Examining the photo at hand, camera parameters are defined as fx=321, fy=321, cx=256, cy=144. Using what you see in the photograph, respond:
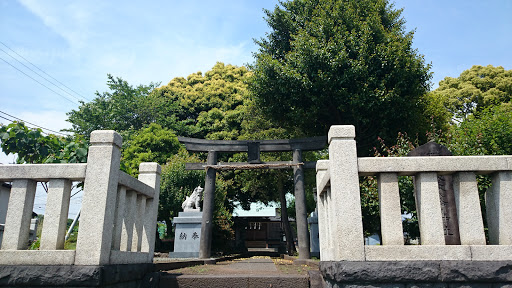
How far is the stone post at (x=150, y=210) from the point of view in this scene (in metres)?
5.09

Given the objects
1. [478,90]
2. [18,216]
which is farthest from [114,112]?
[478,90]

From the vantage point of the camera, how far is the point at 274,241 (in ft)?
95.6

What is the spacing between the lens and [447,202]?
4.00m

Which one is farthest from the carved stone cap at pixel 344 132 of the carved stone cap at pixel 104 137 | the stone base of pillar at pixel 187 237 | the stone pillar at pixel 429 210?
the stone base of pillar at pixel 187 237

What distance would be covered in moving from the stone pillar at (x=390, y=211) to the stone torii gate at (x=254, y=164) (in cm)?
689

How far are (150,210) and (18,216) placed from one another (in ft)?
6.04

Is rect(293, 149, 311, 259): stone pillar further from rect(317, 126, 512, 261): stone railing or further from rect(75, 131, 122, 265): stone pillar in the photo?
rect(75, 131, 122, 265): stone pillar

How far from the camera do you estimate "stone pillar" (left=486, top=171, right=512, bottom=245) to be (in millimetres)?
3580

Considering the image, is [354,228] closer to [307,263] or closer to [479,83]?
[307,263]

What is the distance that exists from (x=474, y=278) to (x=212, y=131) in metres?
20.8

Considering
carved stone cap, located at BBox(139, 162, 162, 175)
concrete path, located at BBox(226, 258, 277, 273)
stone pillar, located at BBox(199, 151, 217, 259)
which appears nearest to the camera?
carved stone cap, located at BBox(139, 162, 162, 175)

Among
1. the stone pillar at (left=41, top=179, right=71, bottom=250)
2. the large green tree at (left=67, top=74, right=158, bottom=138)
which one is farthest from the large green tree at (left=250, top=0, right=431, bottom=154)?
the large green tree at (left=67, top=74, right=158, bottom=138)

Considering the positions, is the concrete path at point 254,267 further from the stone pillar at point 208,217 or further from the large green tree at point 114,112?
the large green tree at point 114,112

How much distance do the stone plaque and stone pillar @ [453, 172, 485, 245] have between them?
8.0 inches
